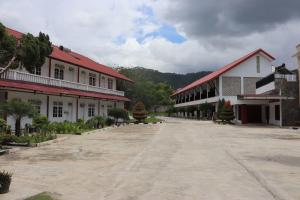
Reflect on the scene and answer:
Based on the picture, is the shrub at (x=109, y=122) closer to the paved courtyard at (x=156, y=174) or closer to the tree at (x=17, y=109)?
the tree at (x=17, y=109)

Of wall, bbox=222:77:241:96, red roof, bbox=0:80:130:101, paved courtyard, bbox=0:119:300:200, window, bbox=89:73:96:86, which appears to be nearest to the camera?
paved courtyard, bbox=0:119:300:200

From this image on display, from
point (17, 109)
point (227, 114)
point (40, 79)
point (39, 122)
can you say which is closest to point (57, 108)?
point (40, 79)

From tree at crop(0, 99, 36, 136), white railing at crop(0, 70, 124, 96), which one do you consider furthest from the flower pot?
white railing at crop(0, 70, 124, 96)

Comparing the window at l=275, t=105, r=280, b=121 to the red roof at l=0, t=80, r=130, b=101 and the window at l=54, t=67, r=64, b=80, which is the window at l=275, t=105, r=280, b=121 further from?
the window at l=54, t=67, r=64, b=80

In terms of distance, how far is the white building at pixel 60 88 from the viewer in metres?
24.7

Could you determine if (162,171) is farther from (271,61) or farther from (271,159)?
(271,61)

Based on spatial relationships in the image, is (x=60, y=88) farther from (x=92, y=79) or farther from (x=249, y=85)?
(x=249, y=85)

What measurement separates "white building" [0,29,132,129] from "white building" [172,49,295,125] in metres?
13.9

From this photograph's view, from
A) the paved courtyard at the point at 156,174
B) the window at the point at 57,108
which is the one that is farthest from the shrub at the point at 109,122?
the paved courtyard at the point at 156,174

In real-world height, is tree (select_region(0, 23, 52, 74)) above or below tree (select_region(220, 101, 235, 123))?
above

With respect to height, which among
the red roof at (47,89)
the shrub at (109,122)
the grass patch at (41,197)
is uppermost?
Result: the red roof at (47,89)

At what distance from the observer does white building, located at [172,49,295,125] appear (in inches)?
1563

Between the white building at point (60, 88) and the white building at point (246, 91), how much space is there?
548 inches

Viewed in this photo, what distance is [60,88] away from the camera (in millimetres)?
30547
